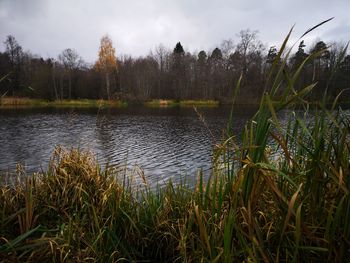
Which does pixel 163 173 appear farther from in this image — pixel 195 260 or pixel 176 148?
pixel 195 260

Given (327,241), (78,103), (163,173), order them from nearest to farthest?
(327,241) → (163,173) → (78,103)

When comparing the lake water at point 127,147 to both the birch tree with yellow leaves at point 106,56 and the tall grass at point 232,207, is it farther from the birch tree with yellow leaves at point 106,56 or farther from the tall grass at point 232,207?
the birch tree with yellow leaves at point 106,56

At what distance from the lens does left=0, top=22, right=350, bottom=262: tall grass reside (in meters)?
1.92

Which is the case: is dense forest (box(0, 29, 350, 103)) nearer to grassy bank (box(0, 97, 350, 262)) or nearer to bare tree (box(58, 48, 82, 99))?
bare tree (box(58, 48, 82, 99))

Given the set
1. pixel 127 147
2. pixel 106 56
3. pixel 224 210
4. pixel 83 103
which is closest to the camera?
pixel 224 210

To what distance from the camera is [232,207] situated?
2098 millimetres

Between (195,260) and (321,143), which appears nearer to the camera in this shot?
(321,143)

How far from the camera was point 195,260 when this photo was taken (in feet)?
8.82

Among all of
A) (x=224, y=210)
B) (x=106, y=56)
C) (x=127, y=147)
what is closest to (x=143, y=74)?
(x=106, y=56)

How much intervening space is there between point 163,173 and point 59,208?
7555mm

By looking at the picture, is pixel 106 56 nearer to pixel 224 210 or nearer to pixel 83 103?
pixel 83 103

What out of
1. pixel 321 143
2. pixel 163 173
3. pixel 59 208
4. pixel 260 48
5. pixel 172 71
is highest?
pixel 260 48

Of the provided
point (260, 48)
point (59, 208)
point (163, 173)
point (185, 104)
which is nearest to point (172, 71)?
point (185, 104)

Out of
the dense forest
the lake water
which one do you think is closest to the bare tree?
the dense forest
